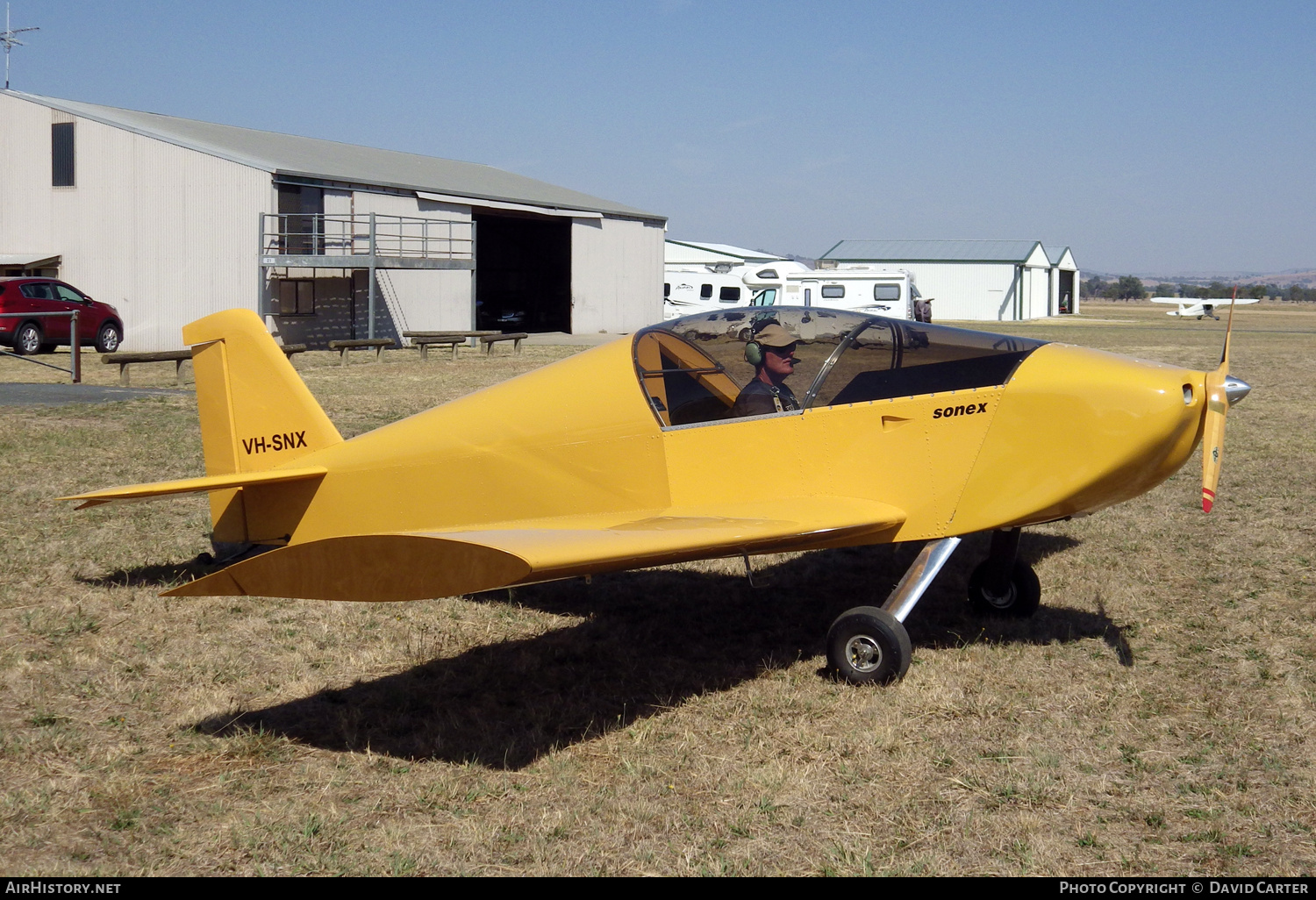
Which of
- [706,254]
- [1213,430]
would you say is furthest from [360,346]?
[706,254]

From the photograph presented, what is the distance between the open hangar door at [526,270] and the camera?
4416 centimetres

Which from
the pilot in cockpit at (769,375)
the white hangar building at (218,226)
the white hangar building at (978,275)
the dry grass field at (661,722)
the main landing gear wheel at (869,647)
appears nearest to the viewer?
the dry grass field at (661,722)

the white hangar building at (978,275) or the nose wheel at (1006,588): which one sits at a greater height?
the white hangar building at (978,275)

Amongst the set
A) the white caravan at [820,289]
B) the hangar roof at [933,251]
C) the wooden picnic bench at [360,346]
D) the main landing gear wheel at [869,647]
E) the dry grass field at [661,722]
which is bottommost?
the dry grass field at [661,722]

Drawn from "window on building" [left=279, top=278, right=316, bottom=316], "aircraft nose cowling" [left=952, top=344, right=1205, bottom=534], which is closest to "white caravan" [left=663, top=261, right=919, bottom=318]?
"window on building" [left=279, top=278, right=316, bottom=316]

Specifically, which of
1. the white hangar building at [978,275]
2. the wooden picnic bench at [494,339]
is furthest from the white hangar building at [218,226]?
the white hangar building at [978,275]

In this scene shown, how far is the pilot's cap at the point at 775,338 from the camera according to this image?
19.3 feet

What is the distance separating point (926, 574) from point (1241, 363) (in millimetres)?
24143

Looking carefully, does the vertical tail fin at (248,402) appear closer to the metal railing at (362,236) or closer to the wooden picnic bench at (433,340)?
the wooden picnic bench at (433,340)

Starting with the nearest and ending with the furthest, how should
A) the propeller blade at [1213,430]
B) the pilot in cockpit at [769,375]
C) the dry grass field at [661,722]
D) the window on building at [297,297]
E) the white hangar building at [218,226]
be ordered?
1. the dry grass field at [661,722]
2. the propeller blade at [1213,430]
3. the pilot in cockpit at [769,375]
4. the white hangar building at [218,226]
5. the window on building at [297,297]

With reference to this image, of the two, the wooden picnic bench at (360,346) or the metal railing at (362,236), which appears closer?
the wooden picnic bench at (360,346)

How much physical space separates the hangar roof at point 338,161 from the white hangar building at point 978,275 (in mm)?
26985

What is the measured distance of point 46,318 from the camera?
75.6 ft

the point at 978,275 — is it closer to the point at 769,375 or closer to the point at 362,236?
the point at 362,236
